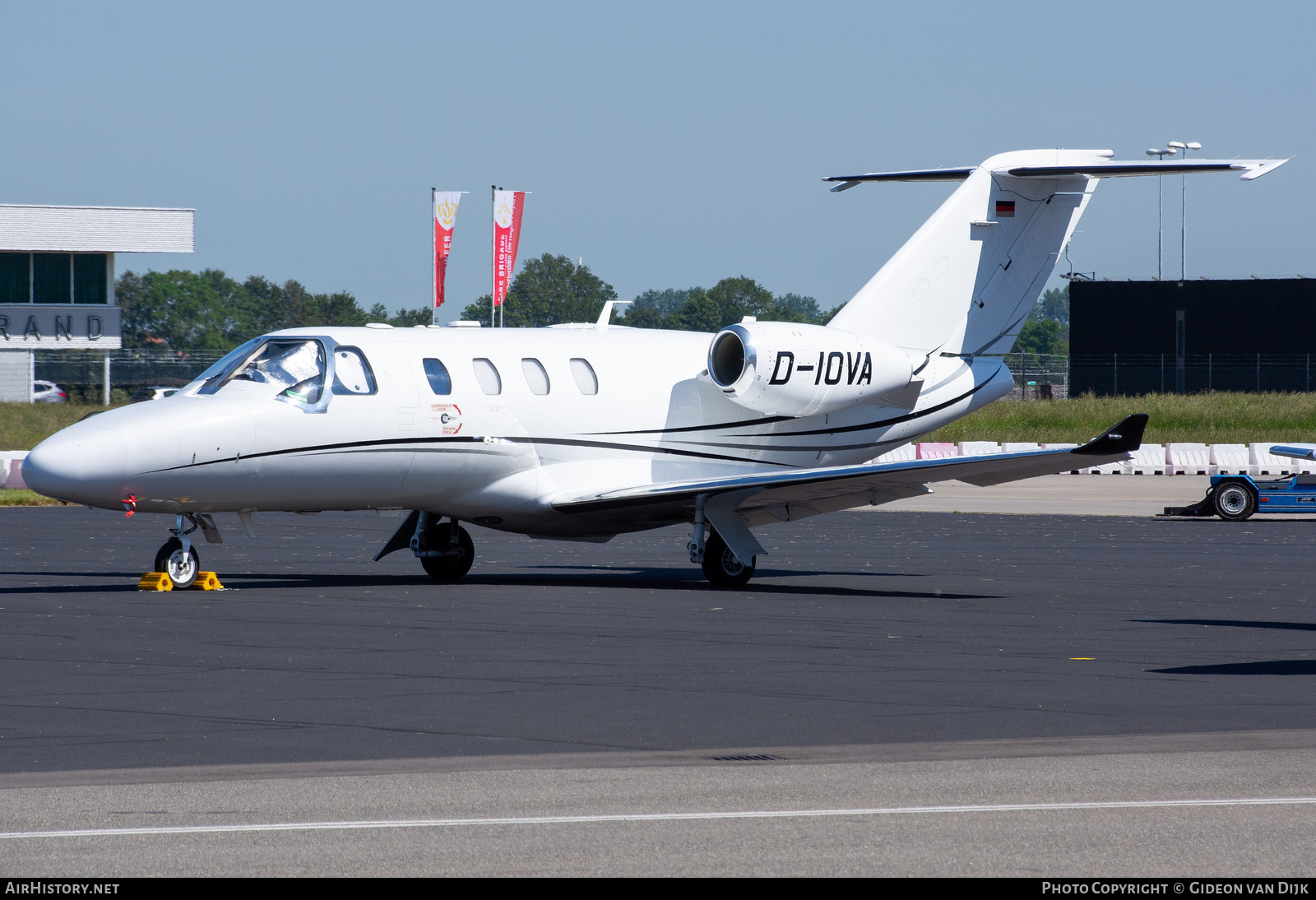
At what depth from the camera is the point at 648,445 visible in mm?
19766

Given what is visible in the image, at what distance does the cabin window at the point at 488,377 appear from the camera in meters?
18.8

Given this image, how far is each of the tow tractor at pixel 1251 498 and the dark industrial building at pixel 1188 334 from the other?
4223 centimetres

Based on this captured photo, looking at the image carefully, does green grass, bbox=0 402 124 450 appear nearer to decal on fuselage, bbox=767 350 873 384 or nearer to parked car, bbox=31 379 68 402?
parked car, bbox=31 379 68 402

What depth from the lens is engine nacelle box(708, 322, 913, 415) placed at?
64.8 feet


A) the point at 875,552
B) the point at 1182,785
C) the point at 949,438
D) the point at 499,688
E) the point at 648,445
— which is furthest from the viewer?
the point at 949,438

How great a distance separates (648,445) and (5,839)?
13.3 m

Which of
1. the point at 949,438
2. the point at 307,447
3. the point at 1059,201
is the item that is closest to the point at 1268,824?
the point at 307,447

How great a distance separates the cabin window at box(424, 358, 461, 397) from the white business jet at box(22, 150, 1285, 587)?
0.8 inches

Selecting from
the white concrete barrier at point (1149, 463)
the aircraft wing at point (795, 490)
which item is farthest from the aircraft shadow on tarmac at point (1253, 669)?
the white concrete barrier at point (1149, 463)

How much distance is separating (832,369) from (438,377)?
483 cm

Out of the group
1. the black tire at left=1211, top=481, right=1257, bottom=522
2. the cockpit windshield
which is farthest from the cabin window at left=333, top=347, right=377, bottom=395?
the black tire at left=1211, top=481, right=1257, bottom=522

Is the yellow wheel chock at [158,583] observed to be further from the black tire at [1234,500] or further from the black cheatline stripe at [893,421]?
the black tire at [1234,500]

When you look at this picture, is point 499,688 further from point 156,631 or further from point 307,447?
point 307,447

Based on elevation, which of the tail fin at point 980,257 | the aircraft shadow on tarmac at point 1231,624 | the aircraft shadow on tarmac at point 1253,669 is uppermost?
the tail fin at point 980,257
